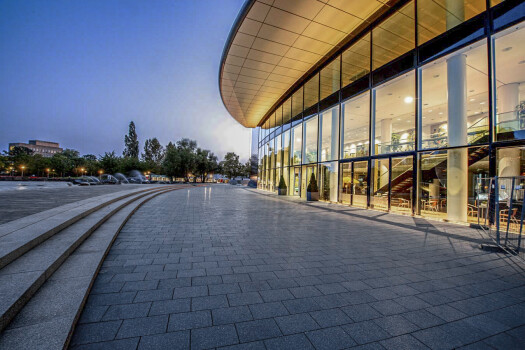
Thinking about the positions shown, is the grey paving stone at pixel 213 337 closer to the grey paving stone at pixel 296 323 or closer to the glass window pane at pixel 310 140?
the grey paving stone at pixel 296 323

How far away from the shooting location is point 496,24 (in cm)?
718

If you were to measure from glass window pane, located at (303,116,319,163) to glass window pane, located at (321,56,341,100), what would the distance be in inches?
77.9

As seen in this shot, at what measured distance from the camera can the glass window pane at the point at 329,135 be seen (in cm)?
1398

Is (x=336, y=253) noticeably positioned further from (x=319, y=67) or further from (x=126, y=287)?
(x=319, y=67)

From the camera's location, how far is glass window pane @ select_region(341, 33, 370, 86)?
38.1 ft

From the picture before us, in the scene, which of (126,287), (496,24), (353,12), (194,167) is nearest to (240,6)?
(353,12)

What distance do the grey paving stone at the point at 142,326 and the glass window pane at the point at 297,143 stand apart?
16.8 metres

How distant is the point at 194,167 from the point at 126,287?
44737 mm

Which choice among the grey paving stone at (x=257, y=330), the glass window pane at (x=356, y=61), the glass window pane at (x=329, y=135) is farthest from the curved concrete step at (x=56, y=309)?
the glass window pane at (x=356, y=61)

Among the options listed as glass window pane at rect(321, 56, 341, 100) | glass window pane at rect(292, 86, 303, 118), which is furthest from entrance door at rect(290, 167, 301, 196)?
glass window pane at rect(321, 56, 341, 100)

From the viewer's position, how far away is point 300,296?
2752mm

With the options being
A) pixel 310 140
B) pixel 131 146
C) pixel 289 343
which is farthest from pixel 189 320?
pixel 131 146

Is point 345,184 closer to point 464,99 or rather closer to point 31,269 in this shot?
point 464,99

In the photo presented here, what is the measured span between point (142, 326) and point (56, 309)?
84 cm
